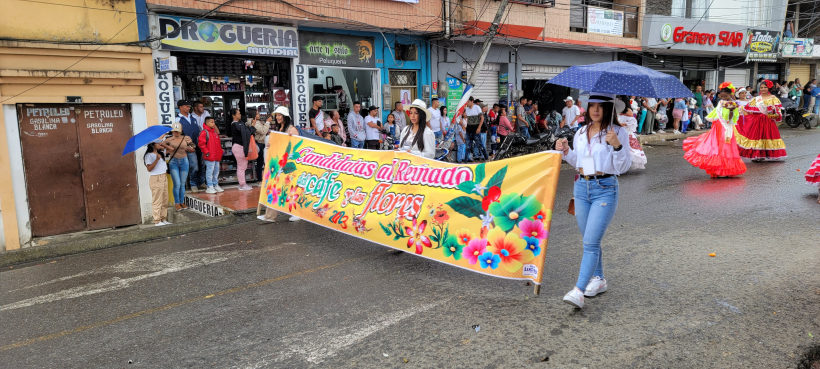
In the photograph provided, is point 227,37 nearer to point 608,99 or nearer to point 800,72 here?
point 608,99

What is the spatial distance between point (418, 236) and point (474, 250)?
29.3 inches

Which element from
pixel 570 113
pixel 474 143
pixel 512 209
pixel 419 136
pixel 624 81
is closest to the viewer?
pixel 624 81

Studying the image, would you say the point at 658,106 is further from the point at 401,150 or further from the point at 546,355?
the point at 546,355

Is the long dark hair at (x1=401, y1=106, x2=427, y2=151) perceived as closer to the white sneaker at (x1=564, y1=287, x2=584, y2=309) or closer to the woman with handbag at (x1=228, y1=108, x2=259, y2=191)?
Answer: the white sneaker at (x1=564, y1=287, x2=584, y2=309)

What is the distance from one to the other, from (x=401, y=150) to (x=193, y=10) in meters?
7.90

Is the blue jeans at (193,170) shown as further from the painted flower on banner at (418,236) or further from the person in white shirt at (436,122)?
the painted flower on banner at (418,236)

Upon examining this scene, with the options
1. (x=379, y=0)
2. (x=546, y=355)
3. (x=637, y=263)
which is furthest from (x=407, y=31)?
(x=546, y=355)

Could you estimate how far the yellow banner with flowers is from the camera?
4.78 m

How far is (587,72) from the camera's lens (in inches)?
184

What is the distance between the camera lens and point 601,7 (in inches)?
884

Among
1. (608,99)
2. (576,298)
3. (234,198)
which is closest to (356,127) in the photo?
(234,198)

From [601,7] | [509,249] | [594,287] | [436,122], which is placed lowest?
[594,287]

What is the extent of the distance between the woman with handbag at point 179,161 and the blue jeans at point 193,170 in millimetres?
743

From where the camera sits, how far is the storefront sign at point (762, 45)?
27281 millimetres
